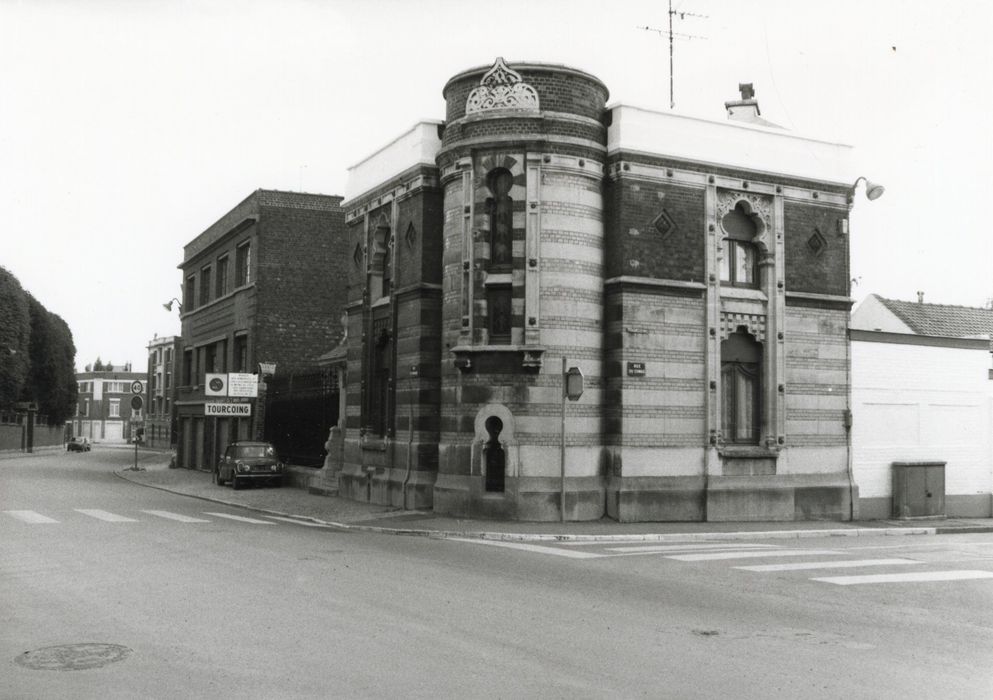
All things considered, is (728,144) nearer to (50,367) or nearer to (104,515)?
(104,515)

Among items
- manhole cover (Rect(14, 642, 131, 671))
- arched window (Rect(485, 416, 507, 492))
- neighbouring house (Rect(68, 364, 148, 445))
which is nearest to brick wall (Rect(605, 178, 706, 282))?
arched window (Rect(485, 416, 507, 492))

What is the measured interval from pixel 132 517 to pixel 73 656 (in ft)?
40.1

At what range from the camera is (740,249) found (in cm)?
2122

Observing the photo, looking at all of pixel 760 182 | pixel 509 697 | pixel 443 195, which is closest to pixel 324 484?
pixel 443 195

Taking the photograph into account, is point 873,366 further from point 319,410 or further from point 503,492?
point 319,410

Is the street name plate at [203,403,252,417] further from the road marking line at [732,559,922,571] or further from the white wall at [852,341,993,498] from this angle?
the road marking line at [732,559,922,571]

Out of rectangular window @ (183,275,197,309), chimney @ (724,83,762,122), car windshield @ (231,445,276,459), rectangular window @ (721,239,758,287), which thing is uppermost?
chimney @ (724,83,762,122)

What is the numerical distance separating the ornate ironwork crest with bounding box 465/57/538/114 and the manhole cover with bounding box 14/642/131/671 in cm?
1446

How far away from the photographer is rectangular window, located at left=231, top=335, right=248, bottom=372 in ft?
120

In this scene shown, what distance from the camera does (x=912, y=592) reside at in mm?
10586

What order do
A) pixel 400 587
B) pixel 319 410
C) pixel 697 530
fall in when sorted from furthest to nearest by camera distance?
pixel 319 410, pixel 697 530, pixel 400 587

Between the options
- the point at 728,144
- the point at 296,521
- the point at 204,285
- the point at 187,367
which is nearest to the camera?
the point at 296,521

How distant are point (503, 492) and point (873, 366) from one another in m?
9.93

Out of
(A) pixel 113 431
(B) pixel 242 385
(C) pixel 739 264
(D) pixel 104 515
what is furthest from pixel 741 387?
(A) pixel 113 431
